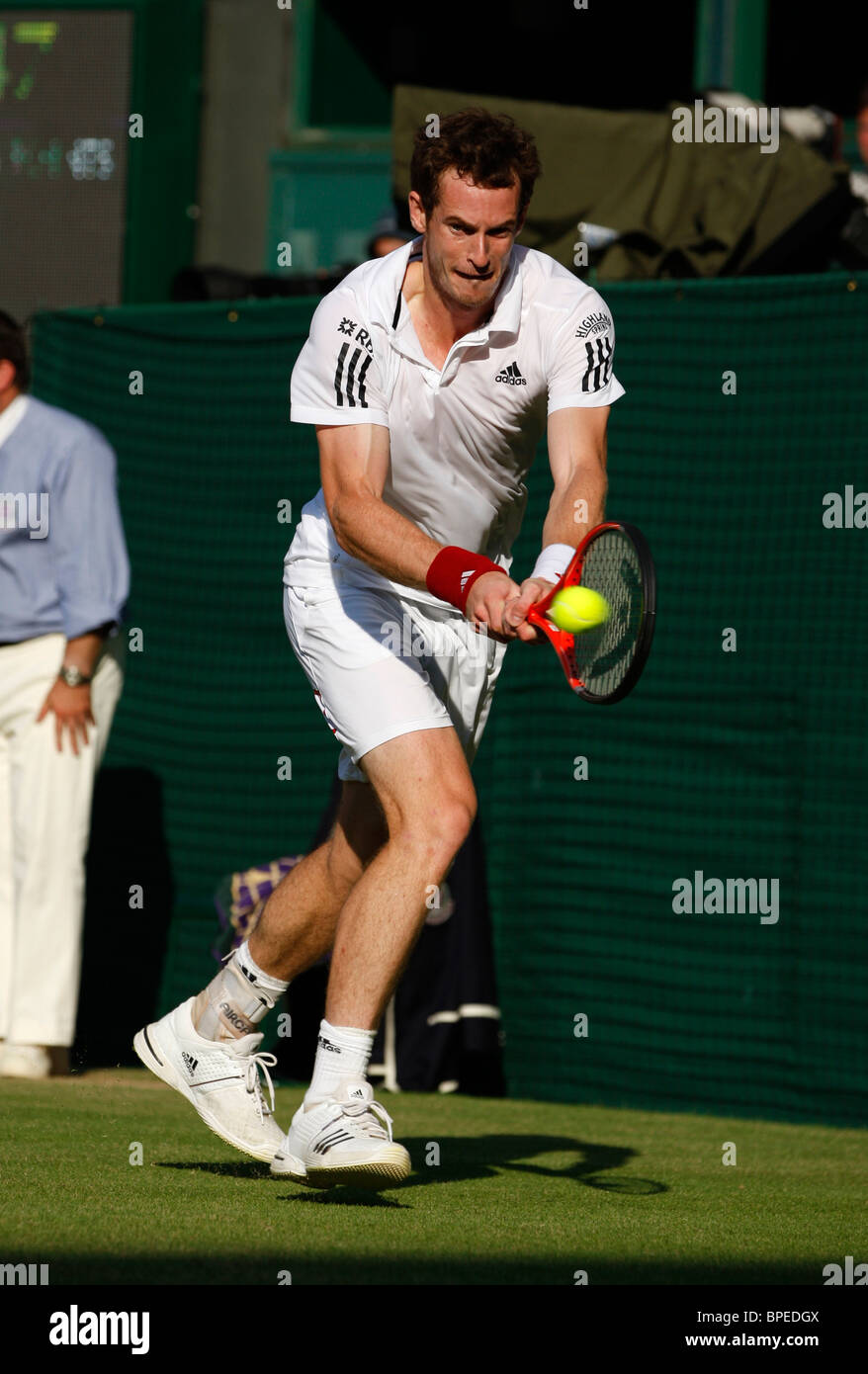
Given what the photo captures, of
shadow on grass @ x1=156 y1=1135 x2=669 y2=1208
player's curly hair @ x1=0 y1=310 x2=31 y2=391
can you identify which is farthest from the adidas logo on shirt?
player's curly hair @ x1=0 y1=310 x2=31 y2=391

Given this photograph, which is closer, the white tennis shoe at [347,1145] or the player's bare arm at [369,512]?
the white tennis shoe at [347,1145]

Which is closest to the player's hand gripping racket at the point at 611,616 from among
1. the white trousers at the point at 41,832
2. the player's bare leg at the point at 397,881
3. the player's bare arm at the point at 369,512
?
the player's bare arm at the point at 369,512

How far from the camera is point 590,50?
1373 cm

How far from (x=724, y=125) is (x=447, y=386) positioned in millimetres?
3863

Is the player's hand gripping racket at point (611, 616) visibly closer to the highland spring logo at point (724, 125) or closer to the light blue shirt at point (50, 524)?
the light blue shirt at point (50, 524)

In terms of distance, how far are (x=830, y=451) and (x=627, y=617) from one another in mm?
3335

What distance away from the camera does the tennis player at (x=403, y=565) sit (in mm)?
4520

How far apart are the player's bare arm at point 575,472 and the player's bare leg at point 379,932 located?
54 cm

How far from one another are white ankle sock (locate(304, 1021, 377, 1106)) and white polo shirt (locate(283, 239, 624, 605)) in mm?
1053

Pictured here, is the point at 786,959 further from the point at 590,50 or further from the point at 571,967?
the point at 590,50

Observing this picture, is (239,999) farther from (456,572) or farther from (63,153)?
(63,153)

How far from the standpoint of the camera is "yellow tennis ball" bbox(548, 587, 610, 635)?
4227 mm

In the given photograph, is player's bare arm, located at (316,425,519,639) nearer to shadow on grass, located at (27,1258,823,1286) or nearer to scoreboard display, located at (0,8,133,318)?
shadow on grass, located at (27,1258,823,1286)
